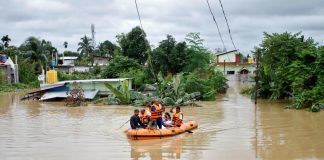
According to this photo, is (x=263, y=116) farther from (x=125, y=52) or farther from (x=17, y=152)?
(x=125, y=52)

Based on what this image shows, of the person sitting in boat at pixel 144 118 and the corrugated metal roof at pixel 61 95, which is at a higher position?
the corrugated metal roof at pixel 61 95

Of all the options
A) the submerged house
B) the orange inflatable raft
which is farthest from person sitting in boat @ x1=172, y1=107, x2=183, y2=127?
the submerged house

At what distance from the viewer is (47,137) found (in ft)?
52.9

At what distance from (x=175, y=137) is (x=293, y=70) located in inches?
489

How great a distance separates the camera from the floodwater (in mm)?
12875

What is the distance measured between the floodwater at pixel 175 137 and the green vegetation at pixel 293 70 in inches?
54.9

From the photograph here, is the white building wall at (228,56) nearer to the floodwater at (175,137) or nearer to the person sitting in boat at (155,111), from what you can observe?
the floodwater at (175,137)

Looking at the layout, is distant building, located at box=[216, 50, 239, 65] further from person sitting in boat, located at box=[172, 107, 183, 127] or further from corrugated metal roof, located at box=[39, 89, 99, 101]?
person sitting in boat, located at box=[172, 107, 183, 127]

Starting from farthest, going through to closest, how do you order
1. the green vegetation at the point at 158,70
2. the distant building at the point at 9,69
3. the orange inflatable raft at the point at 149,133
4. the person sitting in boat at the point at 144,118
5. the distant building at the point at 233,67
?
the distant building at the point at 233,67, the distant building at the point at 9,69, the green vegetation at the point at 158,70, the person sitting in boat at the point at 144,118, the orange inflatable raft at the point at 149,133

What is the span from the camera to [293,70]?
83.3ft

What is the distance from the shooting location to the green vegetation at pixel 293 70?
23.8 m

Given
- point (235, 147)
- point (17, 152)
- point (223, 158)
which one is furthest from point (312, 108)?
point (17, 152)

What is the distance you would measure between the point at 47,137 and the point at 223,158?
7191mm

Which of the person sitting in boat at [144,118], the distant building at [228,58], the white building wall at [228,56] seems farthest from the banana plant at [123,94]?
the white building wall at [228,56]
